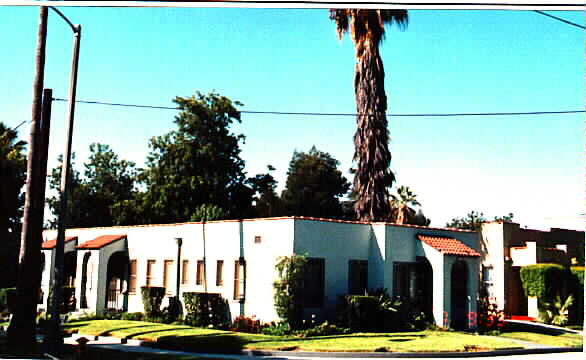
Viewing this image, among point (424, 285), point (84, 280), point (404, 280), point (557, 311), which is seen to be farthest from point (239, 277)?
point (557, 311)

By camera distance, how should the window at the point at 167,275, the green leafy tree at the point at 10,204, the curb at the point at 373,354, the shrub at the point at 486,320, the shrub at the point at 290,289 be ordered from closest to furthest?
the curb at the point at 373,354
the shrub at the point at 290,289
the shrub at the point at 486,320
the window at the point at 167,275
the green leafy tree at the point at 10,204

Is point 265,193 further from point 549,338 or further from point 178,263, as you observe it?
point 549,338

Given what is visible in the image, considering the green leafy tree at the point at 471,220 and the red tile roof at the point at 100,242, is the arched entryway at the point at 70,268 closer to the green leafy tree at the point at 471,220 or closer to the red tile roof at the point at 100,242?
the red tile roof at the point at 100,242

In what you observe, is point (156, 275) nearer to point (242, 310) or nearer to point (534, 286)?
point (242, 310)

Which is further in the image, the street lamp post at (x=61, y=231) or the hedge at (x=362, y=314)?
the hedge at (x=362, y=314)

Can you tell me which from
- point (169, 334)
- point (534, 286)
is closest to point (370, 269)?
point (169, 334)

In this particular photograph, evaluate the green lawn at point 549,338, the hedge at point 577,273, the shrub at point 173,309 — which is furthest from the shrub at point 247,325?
the hedge at point 577,273

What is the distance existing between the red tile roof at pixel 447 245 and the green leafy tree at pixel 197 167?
74.0ft

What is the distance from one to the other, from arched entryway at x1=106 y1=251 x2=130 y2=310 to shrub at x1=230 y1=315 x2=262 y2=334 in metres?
6.52

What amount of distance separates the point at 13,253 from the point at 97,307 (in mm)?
7356

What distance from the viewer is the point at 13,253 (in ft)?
98.1

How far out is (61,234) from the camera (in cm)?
1384

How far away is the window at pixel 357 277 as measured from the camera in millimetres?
20828

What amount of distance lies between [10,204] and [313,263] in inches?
694
